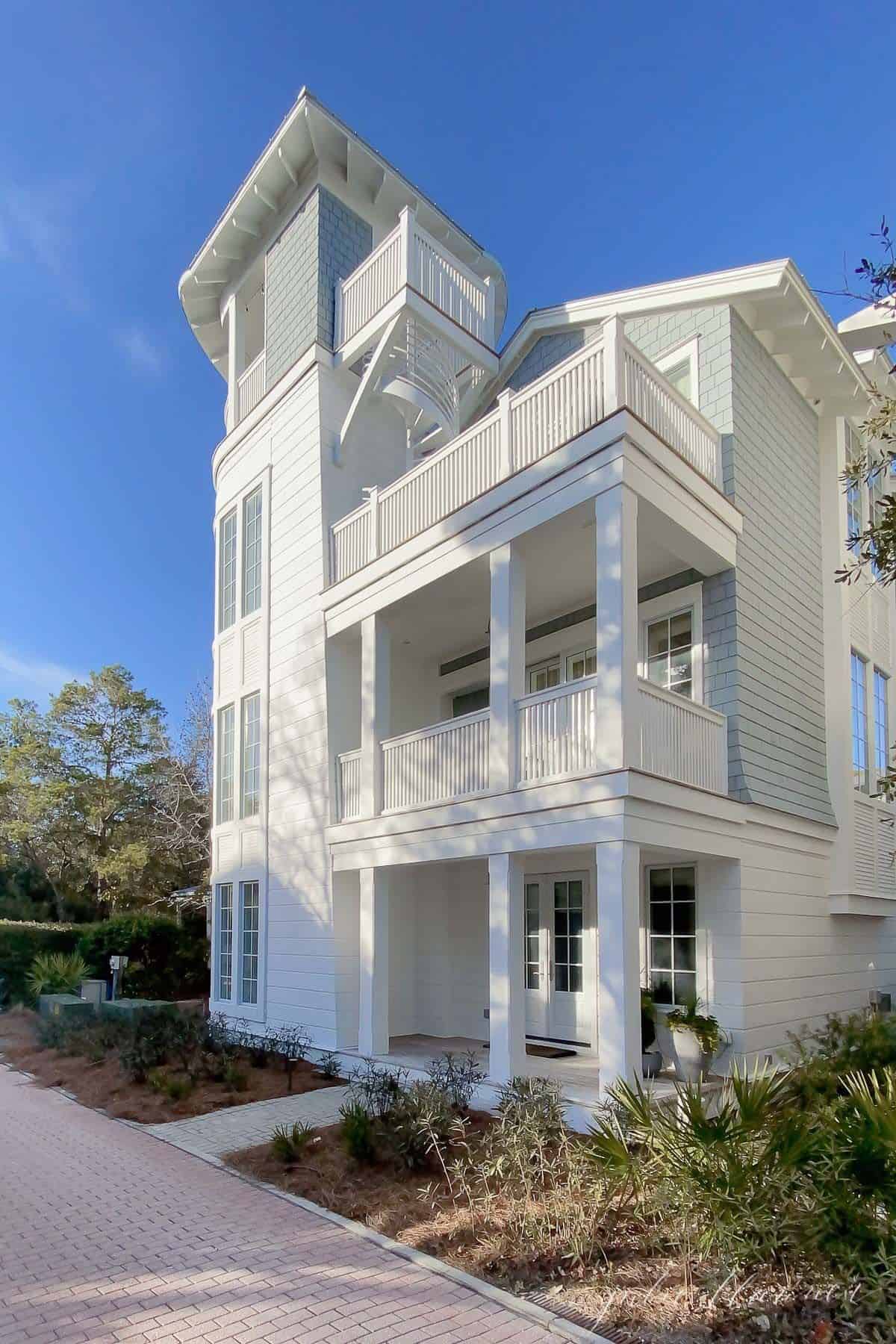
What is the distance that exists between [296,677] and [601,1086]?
Result: 7.54 m

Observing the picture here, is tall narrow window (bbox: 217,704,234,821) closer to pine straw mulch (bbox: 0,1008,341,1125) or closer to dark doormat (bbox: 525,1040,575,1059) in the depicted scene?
pine straw mulch (bbox: 0,1008,341,1125)

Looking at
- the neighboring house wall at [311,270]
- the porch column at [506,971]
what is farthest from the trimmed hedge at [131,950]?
the porch column at [506,971]

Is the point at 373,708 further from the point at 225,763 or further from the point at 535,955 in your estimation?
the point at 225,763

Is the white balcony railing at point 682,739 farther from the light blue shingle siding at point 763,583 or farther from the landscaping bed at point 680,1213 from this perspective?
the landscaping bed at point 680,1213

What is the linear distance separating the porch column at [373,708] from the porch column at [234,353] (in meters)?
6.31

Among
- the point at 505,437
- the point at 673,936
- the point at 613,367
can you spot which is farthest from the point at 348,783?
the point at 613,367

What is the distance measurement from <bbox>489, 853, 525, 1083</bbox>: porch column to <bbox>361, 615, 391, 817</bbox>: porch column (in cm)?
259

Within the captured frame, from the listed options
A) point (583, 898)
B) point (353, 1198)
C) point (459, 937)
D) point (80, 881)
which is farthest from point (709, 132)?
point (80, 881)

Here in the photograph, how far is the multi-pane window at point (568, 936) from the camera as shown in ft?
38.3

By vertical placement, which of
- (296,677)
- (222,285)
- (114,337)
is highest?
(114,337)

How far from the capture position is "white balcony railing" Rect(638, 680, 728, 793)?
28.2 ft

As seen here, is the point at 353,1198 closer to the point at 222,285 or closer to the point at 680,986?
the point at 680,986

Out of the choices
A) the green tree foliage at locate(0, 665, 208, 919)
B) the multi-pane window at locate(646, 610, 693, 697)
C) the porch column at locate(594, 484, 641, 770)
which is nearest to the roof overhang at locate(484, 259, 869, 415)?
the multi-pane window at locate(646, 610, 693, 697)

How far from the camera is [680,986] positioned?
10.1m
